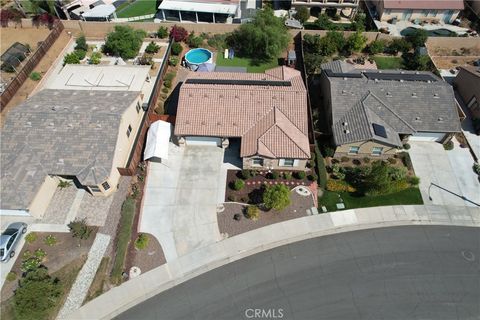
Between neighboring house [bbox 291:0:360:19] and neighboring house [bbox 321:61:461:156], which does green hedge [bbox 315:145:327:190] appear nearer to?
neighboring house [bbox 321:61:461:156]

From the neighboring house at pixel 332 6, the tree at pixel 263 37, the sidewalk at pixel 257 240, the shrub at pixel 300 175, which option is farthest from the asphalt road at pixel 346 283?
the neighboring house at pixel 332 6

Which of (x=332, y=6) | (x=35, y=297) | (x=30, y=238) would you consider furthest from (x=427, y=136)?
(x=30, y=238)

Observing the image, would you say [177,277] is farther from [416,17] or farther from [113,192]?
[416,17]

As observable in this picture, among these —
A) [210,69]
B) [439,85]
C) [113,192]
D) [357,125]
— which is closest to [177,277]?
[113,192]

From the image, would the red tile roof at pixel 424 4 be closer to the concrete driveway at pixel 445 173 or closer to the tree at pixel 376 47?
the tree at pixel 376 47

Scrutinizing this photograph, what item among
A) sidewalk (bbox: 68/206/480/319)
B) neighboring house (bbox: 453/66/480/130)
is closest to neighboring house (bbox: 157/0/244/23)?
neighboring house (bbox: 453/66/480/130)
